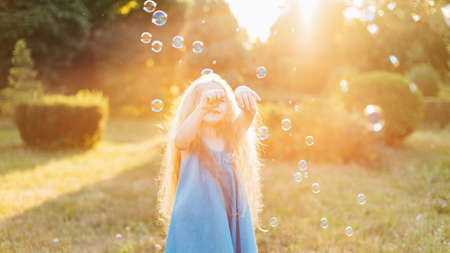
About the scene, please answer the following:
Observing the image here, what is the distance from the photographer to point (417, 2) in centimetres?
941

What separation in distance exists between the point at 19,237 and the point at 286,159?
Answer: 21.6 ft

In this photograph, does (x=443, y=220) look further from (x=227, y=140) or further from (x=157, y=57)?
(x=157, y=57)

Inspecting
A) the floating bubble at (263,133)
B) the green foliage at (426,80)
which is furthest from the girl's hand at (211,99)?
the green foliage at (426,80)

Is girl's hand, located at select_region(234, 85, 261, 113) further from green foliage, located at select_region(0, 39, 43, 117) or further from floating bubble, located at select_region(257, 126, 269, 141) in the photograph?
green foliage, located at select_region(0, 39, 43, 117)

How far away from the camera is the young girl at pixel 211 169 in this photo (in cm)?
273

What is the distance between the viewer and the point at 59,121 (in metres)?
10.9

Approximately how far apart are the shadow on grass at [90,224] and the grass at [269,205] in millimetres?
13

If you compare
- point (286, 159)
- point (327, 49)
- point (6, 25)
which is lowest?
point (327, 49)

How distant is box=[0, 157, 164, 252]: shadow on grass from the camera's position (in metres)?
4.38

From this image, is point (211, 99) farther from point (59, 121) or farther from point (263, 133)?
point (59, 121)

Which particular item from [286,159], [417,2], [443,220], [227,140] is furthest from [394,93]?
[227,140]

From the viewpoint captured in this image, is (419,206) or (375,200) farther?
(375,200)

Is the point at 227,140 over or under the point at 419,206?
over

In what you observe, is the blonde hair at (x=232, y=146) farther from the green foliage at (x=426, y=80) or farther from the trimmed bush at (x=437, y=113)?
the green foliage at (x=426, y=80)
